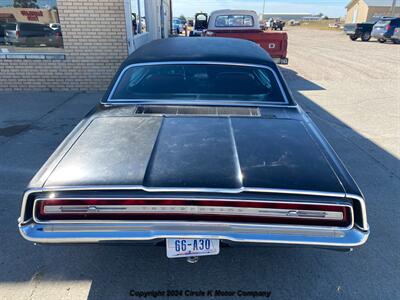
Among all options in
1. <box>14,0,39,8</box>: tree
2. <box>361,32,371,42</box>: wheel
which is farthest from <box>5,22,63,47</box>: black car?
<box>361,32,371,42</box>: wheel

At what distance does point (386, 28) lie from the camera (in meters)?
21.9

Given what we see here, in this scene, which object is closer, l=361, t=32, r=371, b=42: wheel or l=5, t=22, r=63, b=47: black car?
l=5, t=22, r=63, b=47: black car

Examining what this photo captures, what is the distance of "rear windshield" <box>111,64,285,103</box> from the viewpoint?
3021mm

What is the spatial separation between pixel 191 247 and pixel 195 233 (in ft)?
0.45

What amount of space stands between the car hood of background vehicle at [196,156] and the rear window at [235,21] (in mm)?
8558

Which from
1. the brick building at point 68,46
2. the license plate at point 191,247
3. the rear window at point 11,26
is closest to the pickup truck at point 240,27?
the brick building at point 68,46

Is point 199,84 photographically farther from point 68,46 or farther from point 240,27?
point 240,27

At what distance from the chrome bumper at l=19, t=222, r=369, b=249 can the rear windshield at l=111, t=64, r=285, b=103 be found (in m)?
1.48

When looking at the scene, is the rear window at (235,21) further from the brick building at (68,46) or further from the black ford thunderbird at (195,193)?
the black ford thunderbird at (195,193)

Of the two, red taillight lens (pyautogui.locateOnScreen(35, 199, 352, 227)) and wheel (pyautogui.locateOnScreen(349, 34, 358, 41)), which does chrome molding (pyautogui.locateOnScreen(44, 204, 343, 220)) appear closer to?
red taillight lens (pyautogui.locateOnScreen(35, 199, 352, 227))

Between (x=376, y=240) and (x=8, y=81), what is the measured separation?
27.2 ft

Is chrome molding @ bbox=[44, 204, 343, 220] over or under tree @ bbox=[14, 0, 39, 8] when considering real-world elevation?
under

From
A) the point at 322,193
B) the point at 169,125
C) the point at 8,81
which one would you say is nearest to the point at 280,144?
the point at 322,193

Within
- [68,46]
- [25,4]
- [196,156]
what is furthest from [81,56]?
[196,156]
